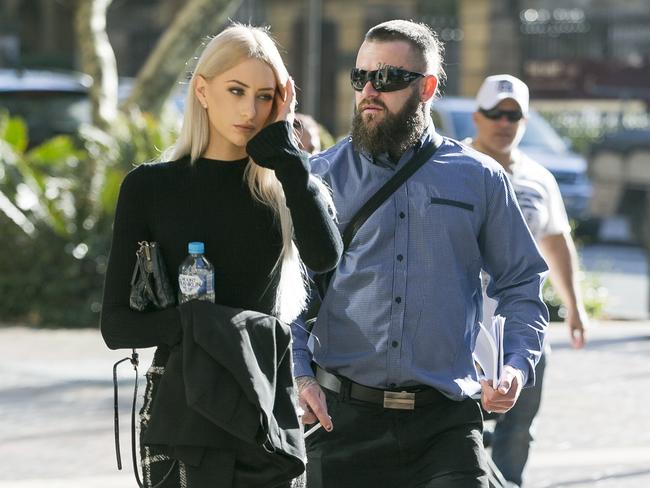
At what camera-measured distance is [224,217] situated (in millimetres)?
3686

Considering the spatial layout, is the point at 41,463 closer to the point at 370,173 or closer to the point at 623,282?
the point at 370,173

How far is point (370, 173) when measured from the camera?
4387 mm

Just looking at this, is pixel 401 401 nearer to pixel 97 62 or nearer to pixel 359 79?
pixel 359 79

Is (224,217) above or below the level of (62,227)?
above

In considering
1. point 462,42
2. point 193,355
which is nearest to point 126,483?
point 193,355

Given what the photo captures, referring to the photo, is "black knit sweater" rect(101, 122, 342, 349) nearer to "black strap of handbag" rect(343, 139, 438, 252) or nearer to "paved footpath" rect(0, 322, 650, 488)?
"black strap of handbag" rect(343, 139, 438, 252)

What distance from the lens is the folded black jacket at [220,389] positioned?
11.6 feet

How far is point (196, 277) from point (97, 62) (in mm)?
10643

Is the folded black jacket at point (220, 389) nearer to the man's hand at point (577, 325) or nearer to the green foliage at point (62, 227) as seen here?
the man's hand at point (577, 325)

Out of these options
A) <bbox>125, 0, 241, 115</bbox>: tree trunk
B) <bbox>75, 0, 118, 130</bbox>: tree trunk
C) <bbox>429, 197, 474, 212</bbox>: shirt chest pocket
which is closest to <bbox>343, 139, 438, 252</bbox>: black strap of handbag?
<bbox>429, 197, 474, 212</bbox>: shirt chest pocket

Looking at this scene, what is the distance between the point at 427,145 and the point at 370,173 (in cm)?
19

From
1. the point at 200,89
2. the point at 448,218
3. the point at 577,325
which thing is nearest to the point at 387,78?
the point at 448,218

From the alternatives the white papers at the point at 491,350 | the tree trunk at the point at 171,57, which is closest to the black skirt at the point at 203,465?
the white papers at the point at 491,350

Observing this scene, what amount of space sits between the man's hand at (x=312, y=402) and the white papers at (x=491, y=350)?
471mm
